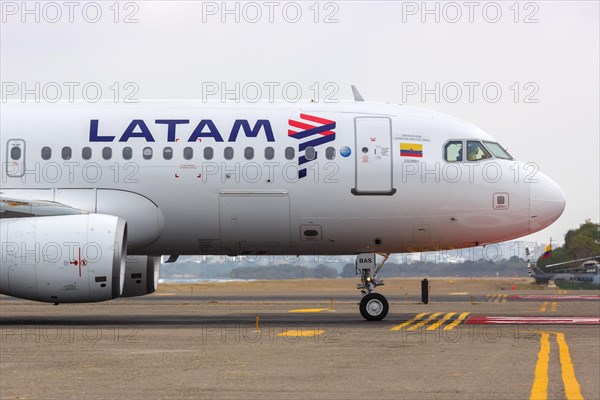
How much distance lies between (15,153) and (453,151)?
12.6 m

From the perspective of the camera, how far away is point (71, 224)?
26.2 meters

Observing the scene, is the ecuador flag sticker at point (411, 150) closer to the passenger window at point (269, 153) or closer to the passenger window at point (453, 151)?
the passenger window at point (453, 151)

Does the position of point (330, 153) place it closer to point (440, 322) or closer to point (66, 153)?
point (440, 322)

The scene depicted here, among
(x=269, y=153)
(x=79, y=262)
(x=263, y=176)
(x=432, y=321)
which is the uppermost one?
(x=269, y=153)

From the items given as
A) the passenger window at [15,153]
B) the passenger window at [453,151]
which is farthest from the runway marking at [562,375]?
the passenger window at [15,153]

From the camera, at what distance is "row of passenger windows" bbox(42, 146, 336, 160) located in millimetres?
28391

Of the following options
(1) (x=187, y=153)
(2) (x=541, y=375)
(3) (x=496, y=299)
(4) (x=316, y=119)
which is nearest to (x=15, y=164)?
(1) (x=187, y=153)

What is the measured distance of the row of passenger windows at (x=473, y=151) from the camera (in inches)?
1136

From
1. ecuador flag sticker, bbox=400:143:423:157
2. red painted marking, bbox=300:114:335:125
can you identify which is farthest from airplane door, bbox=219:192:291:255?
ecuador flag sticker, bbox=400:143:423:157

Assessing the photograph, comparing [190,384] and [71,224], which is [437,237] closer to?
[71,224]

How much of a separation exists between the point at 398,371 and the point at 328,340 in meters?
6.44

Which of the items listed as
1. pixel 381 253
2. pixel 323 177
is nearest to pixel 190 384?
pixel 323 177

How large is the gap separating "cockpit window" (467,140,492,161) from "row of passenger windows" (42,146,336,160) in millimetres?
3979

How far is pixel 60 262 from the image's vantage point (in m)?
25.8
